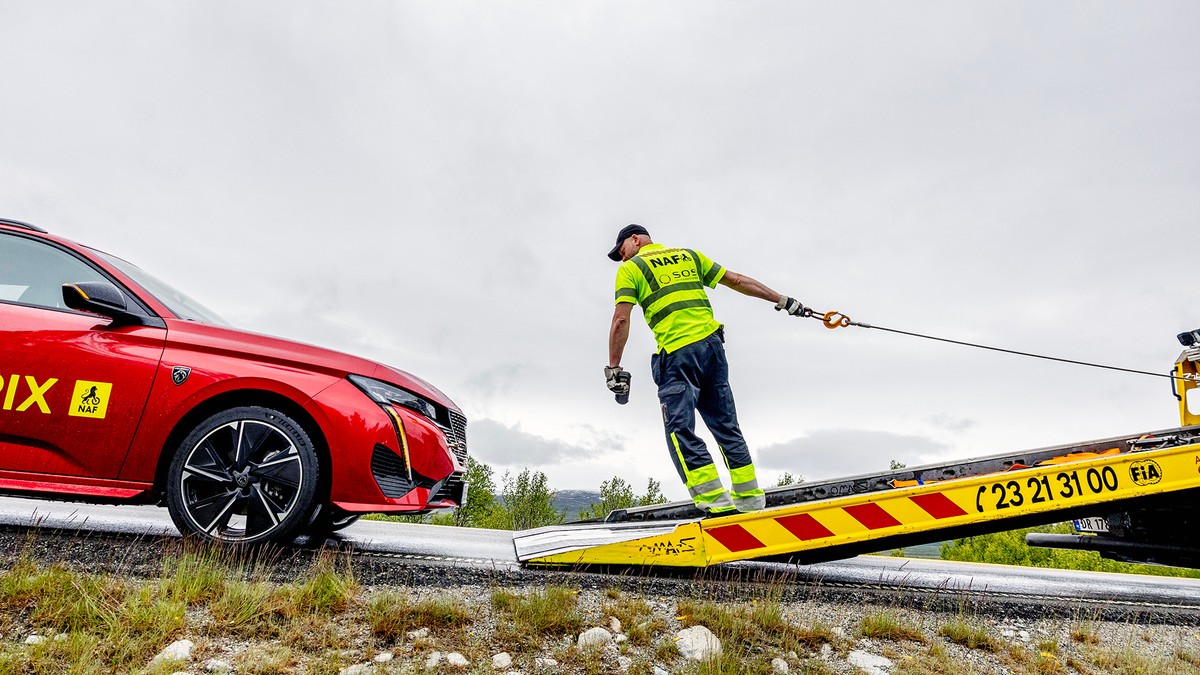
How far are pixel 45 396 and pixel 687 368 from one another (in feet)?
11.9

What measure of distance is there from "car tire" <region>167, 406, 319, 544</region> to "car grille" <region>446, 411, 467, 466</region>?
0.81 metres

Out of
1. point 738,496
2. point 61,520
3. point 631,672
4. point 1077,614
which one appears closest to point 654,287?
point 738,496

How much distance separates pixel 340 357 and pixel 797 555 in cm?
292

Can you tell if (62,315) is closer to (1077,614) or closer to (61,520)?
(61,520)

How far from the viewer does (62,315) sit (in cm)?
370

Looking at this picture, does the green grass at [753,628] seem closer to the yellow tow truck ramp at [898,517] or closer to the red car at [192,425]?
the yellow tow truck ramp at [898,517]

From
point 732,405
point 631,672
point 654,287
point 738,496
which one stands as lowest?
point 631,672

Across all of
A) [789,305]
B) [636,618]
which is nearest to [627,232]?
[789,305]

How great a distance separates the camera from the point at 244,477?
3.54m

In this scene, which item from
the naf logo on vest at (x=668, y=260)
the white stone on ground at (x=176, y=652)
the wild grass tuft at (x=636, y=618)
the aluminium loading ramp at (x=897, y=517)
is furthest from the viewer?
the naf logo on vest at (x=668, y=260)

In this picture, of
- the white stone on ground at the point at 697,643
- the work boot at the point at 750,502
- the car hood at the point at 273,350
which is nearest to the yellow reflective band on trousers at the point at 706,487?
the work boot at the point at 750,502

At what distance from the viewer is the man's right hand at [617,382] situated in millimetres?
4523

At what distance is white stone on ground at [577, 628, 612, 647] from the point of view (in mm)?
2688

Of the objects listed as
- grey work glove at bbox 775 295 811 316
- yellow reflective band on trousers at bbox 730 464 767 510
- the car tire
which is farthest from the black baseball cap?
the car tire
